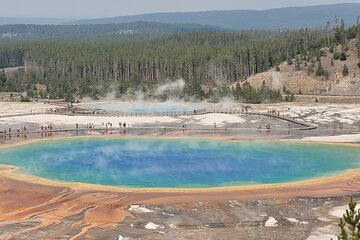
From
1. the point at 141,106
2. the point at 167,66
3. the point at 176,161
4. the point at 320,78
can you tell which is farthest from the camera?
the point at 167,66

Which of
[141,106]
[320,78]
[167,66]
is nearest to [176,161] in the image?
[141,106]

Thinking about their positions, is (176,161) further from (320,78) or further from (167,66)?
(167,66)

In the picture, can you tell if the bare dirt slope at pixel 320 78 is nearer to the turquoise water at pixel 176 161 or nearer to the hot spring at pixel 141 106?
the hot spring at pixel 141 106

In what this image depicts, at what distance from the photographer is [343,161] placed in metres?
47.8

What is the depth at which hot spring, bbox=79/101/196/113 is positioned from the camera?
84.8 meters

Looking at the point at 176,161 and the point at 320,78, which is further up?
the point at 320,78

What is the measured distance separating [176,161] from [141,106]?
141 feet

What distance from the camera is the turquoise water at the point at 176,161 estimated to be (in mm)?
42344

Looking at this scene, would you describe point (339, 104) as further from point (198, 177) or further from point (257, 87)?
point (198, 177)

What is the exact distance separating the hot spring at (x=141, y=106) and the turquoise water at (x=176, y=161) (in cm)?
2556

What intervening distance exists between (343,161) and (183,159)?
1275 centimetres

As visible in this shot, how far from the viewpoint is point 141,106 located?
91062 millimetres

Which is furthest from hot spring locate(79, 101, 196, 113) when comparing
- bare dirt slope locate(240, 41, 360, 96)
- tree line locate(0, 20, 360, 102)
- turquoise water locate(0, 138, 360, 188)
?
turquoise water locate(0, 138, 360, 188)

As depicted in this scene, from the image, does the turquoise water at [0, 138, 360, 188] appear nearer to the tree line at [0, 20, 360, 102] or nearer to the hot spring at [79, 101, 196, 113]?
the hot spring at [79, 101, 196, 113]
